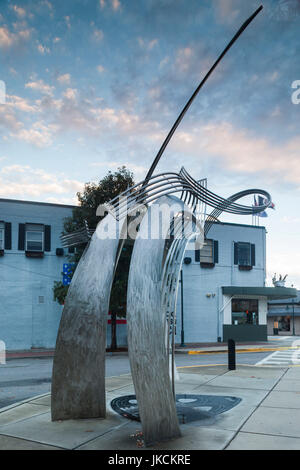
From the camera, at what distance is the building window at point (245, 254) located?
31.3 m

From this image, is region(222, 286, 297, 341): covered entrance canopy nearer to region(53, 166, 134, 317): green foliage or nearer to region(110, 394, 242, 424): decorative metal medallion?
region(53, 166, 134, 317): green foliage

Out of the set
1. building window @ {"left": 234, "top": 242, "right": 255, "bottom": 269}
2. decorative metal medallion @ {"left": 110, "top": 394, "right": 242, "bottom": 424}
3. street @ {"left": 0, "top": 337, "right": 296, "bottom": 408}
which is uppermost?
building window @ {"left": 234, "top": 242, "right": 255, "bottom": 269}

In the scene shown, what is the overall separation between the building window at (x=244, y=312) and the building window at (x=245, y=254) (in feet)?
8.74

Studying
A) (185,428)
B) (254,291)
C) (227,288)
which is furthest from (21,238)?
(185,428)

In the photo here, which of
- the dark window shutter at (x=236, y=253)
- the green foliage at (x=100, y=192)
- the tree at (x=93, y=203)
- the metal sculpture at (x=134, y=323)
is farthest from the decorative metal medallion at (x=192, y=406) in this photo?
the dark window shutter at (x=236, y=253)

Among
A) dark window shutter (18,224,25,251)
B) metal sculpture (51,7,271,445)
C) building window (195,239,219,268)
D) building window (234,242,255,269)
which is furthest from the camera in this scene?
building window (234,242,255,269)

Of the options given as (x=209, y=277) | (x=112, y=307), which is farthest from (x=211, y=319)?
(x=112, y=307)

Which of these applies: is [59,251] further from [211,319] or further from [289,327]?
[289,327]

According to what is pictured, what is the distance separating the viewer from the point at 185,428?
21.3 ft

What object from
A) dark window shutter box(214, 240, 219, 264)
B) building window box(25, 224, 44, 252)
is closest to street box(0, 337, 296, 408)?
building window box(25, 224, 44, 252)

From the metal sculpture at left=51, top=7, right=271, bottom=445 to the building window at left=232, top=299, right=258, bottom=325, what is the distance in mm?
23671

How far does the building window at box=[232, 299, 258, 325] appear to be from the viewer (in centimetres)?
3086

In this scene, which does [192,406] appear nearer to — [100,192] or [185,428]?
[185,428]

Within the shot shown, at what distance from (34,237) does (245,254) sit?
50.8ft
